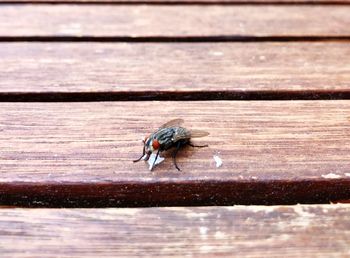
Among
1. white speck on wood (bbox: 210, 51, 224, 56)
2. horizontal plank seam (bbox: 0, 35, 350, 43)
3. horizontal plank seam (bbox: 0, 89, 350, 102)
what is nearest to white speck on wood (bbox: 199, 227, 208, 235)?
horizontal plank seam (bbox: 0, 89, 350, 102)

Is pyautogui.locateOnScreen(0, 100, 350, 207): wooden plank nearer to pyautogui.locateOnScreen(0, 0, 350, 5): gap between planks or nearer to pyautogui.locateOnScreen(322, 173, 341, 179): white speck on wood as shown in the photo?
pyautogui.locateOnScreen(322, 173, 341, 179): white speck on wood

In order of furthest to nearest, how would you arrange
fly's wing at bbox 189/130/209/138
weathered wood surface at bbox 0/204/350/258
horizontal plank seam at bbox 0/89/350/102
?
horizontal plank seam at bbox 0/89/350/102 < fly's wing at bbox 189/130/209/138 < weathered wood surface at bbox 0/204/350/258

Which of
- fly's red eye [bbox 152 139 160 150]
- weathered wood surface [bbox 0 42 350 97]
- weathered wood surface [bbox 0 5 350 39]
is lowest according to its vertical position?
fly's red eye [bbox 152 139 160 150]

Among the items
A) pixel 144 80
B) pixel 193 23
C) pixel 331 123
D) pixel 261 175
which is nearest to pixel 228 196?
pixel 261 175

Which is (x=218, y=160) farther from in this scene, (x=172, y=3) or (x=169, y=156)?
(x=172, y=3)

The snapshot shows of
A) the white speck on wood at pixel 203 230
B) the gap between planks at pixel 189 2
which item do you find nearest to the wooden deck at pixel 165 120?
the white speck on wood at pixel 203 230

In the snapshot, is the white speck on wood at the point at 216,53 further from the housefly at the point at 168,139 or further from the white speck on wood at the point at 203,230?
the white speck on wood at the point at 203,230

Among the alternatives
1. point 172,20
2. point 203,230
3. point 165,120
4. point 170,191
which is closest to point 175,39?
point 172,20
